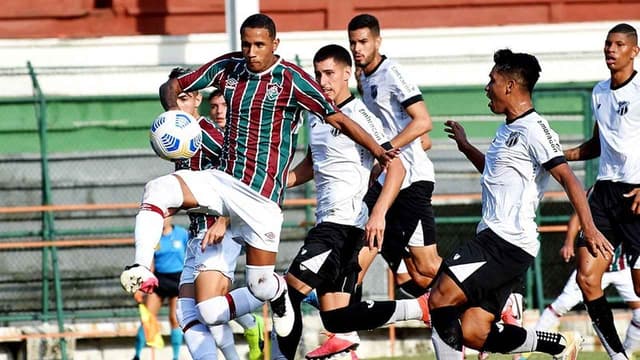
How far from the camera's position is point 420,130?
10305mm

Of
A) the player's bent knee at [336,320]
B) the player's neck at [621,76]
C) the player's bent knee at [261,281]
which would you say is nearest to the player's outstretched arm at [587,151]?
the player's neck at [621,76]

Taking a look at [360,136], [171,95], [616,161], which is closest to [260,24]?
[171,95]

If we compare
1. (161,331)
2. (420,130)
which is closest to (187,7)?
(161,331)

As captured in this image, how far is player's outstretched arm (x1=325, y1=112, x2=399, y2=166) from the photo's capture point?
866 cm

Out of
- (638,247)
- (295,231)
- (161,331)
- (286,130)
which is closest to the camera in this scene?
(286,130)

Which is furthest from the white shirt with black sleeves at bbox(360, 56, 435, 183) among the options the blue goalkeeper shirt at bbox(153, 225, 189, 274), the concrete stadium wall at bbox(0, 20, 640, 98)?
the concrete stadium wall at bbox(0, 20, 640, 98)

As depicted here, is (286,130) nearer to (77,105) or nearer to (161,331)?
(161,331)

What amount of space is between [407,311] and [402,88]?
1742 millimetres

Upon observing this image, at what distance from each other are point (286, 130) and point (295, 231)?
7752 mm

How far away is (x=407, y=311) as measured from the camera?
32.7 feet

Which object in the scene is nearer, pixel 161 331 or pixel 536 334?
pixel 536 334

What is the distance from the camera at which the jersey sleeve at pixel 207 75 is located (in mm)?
8977

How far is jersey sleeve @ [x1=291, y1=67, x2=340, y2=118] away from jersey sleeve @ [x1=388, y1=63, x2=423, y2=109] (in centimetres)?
180

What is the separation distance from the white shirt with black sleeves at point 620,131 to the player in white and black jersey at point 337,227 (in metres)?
1.79
